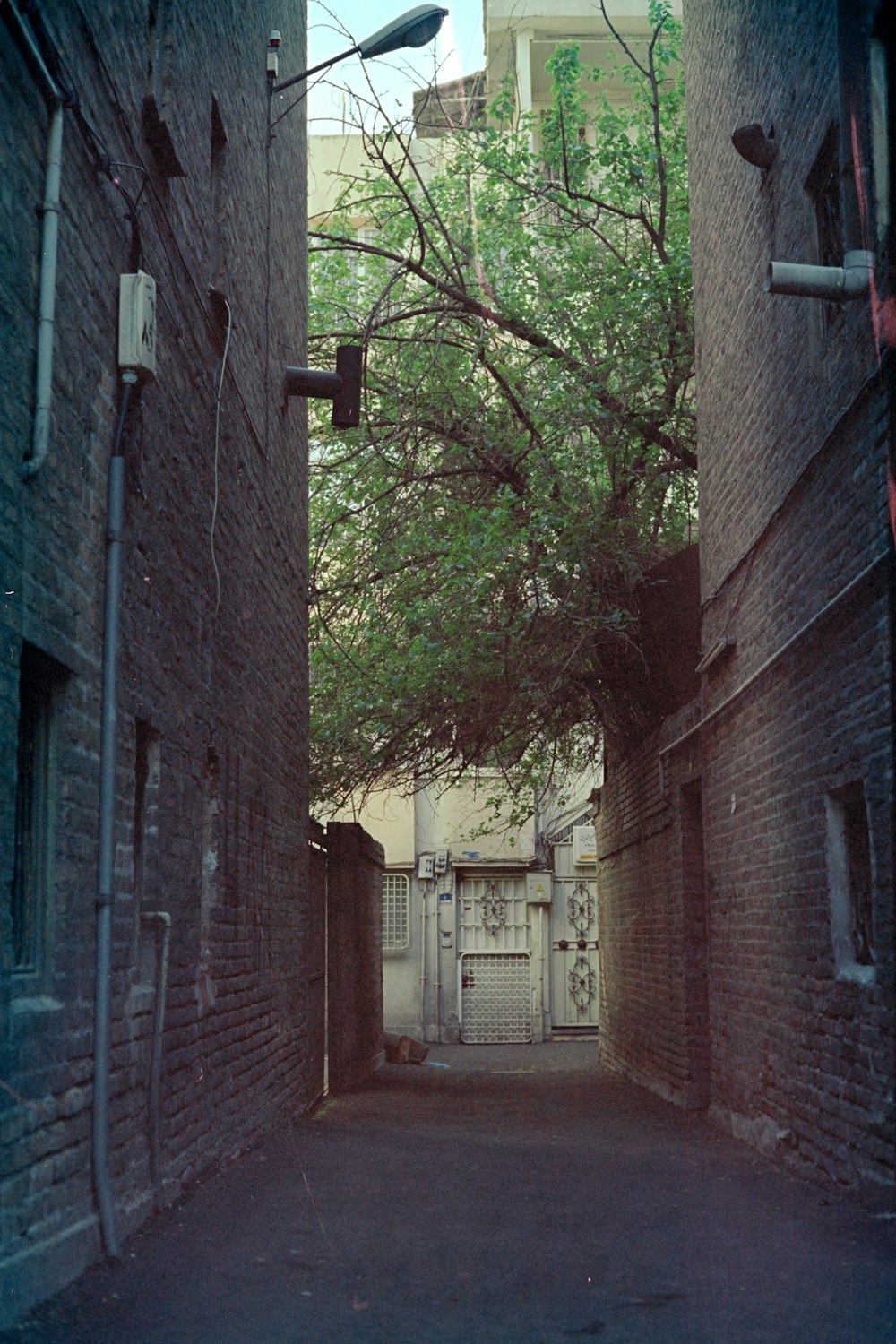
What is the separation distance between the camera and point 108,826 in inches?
212

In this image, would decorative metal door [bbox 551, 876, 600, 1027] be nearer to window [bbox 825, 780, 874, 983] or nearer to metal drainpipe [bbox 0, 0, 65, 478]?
window [bbox 825, 780, 874, 983]

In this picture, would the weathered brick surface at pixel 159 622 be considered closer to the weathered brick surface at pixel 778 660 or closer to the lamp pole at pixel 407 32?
the lamp pole at pixel 407 32

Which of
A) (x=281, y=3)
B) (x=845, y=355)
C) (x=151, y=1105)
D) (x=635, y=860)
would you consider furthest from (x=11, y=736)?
(x=635, y=860)

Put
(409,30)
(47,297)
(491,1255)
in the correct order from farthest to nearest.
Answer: (409,30)
(491,1255)
(47,297)

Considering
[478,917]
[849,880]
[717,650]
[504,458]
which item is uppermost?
[504,458]

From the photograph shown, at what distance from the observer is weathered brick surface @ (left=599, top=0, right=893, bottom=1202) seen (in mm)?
6344

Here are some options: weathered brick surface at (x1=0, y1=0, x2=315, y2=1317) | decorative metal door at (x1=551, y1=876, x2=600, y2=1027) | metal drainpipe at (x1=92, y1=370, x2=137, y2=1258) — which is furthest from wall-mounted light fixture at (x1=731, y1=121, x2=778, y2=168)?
decorative metal door at (x1=551, y1=876, x2=600, y2=1027)

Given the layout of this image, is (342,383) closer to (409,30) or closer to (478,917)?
(409,30)

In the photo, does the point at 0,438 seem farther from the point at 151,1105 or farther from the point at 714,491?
the point at 714,491

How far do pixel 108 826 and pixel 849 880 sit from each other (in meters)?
3.61

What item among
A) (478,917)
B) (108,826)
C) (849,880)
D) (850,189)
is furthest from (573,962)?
(108,826)

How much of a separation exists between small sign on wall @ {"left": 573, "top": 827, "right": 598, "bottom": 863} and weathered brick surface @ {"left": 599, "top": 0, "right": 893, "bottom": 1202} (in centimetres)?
1352

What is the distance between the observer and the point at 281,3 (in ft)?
36.1

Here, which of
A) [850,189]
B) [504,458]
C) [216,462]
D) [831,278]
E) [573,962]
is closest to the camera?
[831,278]
